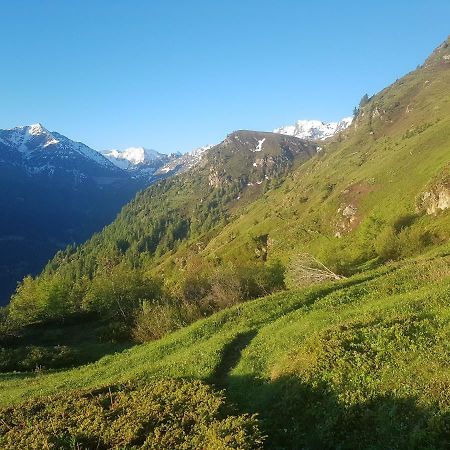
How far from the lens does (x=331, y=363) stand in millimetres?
22609

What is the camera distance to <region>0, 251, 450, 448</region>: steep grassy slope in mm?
18172

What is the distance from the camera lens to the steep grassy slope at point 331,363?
59.6 ft

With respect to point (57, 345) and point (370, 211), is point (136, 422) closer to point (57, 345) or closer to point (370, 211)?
point (57, 345)

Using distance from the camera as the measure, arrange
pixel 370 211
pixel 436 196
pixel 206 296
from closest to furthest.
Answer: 1. pixel 206 296
2. pixel 436 196
3. pixel 370 211

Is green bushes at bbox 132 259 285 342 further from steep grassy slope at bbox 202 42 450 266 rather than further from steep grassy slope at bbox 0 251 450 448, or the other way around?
steep grassy slope at bbox 0 251 450 448

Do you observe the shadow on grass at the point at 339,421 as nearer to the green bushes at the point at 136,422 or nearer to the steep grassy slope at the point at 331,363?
the steep grassy slope at the point at 331,363

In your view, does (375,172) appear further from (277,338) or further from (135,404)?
(135,404)

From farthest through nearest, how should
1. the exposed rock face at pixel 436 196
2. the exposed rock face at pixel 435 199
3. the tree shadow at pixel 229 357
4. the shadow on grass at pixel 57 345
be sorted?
the exposed rock face at pixel 436 196 → the exposed rock face at pixel 435 199 → the shadow on grass at pixel 57 345 → the tree shadow at pixel 229 357

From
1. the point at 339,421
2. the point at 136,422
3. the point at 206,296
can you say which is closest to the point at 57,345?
the point at 206,296

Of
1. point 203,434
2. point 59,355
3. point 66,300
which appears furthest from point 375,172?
point 203,434

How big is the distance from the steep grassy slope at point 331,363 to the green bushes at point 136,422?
10.5 ft

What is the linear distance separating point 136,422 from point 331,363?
1009cm

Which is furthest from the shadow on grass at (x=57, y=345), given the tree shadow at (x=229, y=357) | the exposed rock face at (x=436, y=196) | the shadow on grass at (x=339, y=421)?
the exposed rock face at (x=436, y=196)

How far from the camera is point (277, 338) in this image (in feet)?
102
